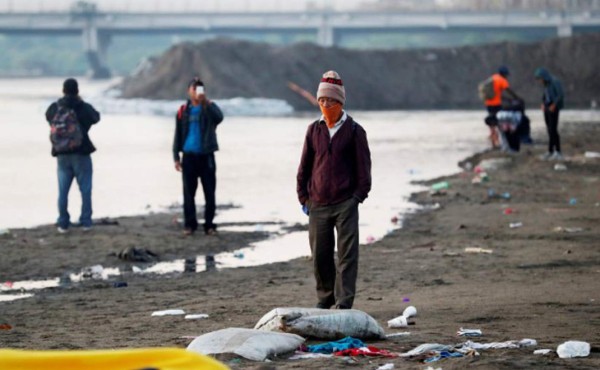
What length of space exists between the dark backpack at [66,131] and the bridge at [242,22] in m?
103

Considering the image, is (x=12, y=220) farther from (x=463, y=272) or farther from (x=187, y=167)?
(x=463, y=272)

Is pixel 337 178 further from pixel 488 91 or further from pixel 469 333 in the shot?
pixel 488 91

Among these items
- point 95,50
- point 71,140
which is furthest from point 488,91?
point 95,50

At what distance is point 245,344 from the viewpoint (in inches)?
326

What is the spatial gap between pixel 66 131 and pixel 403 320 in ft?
25.6

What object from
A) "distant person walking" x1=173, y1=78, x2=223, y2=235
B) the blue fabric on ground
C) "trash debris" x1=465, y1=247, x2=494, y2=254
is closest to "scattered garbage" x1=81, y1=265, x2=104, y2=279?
"distant person walking" x1=173, y1=78, x2=223, y2=235

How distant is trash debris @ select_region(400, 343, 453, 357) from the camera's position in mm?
8422

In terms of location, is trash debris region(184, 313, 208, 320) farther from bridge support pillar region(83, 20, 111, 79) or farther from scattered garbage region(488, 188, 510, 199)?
bridge support pillar region(83, 20, 111, 79)

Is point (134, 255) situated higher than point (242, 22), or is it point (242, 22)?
point (242, 22)

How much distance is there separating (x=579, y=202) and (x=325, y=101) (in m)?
10.8

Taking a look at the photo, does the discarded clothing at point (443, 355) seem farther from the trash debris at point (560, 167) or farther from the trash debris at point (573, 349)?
the trash debris at point (560, 167)

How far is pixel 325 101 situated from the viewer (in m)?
10.1

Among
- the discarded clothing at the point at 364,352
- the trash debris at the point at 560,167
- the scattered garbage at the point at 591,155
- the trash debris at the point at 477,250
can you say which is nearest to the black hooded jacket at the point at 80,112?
the trash debris at the point at 477,250

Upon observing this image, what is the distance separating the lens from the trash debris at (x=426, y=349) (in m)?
8.42
